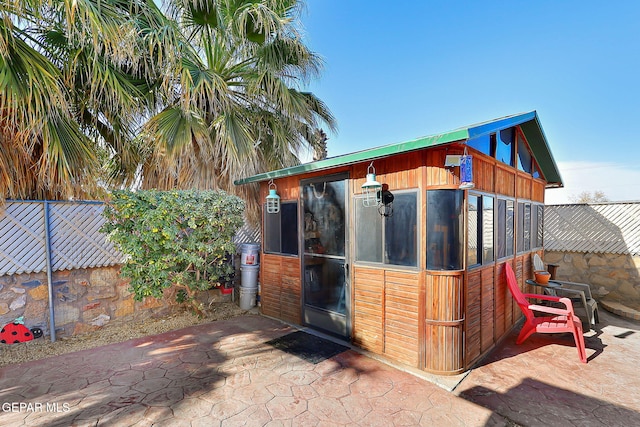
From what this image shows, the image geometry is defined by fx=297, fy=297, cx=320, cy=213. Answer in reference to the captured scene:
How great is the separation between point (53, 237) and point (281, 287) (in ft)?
11.8

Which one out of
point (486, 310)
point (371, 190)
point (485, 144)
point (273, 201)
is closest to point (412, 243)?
point (371, 190)

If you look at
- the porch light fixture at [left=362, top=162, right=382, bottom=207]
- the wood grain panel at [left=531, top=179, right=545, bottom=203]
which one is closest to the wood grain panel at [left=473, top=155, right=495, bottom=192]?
the porch light fixture at [left=362, top=162, right=382, bottom=207]

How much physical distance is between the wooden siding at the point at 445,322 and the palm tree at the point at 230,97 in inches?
151

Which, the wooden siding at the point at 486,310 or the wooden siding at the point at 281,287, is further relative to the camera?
the wooden siding at the point at 281,287

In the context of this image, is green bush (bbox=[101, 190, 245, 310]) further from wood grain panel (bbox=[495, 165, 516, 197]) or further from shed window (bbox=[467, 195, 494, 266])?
wood grain panel (bbox=[495, 165, 516, 197])

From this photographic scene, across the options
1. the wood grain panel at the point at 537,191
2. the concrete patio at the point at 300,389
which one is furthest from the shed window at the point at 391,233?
the wood grain panel at the point at 537,191

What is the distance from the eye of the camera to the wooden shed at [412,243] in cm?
346

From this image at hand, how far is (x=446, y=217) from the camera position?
3.43 metres

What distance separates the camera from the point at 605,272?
6.75 m

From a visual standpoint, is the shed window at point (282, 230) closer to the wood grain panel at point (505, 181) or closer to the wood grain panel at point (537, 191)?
the wood grain panel at point (505, 181)

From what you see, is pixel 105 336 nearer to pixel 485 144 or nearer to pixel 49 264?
pixel 49 264

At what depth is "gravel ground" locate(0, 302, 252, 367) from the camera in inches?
→ 161

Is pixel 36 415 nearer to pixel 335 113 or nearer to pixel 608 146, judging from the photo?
pixel 335 113

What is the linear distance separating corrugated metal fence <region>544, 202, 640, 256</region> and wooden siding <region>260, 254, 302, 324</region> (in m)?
6.68
